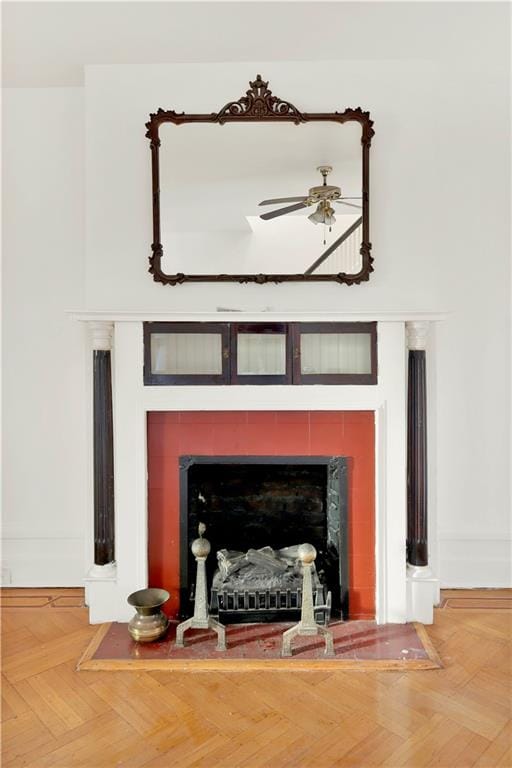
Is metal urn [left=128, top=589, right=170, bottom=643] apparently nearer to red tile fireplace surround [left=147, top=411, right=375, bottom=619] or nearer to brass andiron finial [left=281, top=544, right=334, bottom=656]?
red tile fireplace surround [left=147, top=411, right=375, bottom=619]

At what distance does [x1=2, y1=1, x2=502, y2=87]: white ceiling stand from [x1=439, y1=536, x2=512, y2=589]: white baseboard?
101 inches

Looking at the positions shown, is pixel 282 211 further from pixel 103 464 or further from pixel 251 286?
pixel 103 464

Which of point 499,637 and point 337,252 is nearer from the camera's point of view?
point 499,637

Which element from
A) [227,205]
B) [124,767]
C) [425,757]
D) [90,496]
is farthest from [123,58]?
[425,757]

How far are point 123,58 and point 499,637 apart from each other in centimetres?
330

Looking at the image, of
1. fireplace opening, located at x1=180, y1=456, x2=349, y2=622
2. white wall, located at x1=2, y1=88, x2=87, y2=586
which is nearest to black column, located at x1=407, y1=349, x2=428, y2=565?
fireplace opening, located at x1=180, y1=456, x2=349, y2=622

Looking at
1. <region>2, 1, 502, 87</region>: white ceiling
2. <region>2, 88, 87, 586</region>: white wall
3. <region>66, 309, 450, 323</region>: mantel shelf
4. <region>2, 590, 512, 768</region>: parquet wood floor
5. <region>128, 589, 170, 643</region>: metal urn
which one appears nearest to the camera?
<region>2, 590, 512, 768</region>: parquet wood floor

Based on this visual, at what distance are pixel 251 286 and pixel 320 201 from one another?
533 millimetres

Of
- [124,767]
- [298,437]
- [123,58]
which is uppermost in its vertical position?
[123,58]

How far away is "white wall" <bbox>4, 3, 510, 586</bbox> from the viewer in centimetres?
266

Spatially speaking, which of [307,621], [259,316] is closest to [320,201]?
[259,316]

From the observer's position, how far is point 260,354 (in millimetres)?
2639

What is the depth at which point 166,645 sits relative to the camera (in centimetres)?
242

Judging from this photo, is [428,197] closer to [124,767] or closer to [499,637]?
[499,637]
